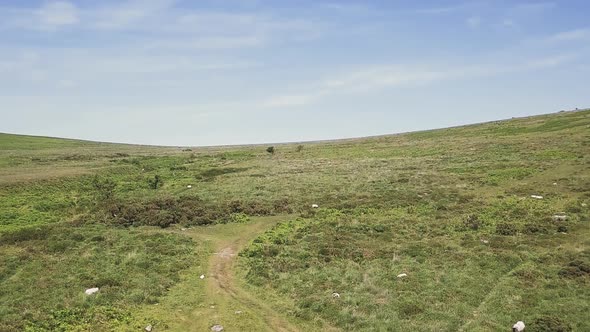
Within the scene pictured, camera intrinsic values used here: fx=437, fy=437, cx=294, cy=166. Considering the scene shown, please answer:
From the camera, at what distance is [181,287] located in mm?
23766

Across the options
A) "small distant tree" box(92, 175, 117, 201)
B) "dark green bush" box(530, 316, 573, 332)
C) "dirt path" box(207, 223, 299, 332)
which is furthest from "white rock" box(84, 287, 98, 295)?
"small distant tree" box(92, 175, 117, 201)

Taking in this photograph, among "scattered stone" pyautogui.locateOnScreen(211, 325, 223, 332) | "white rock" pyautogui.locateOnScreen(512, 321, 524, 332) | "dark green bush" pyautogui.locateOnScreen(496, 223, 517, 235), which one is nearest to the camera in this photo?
"white rock" pyautogui.locateOnScreen(512, 321, 524, 332)

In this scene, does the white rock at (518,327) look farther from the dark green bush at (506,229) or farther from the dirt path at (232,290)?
the dark green bush at (506,229)

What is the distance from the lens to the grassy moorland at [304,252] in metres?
20.0

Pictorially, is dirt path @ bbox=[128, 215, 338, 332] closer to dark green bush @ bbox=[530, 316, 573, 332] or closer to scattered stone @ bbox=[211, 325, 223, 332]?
scattered stone @ bbox=[211, 325, 223, 332]

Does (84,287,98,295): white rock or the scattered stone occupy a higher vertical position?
(84,287,98,295): white rock

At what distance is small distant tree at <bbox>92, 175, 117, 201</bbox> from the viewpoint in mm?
48000

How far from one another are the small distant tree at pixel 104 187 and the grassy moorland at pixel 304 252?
1.00 ft

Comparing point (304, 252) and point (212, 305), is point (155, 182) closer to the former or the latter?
point (304, 252)

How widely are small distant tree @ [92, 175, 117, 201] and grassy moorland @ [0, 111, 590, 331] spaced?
305 millimetres

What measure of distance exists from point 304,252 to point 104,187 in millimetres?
33933

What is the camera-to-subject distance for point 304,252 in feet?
93.7

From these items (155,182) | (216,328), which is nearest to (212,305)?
(216,328)

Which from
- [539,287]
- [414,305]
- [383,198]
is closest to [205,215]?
[383,198]
